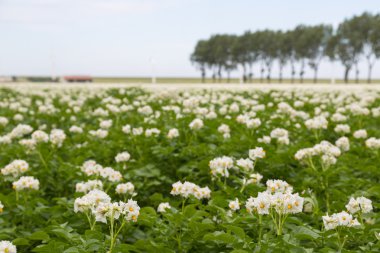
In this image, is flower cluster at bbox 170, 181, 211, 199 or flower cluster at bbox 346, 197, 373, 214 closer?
flower cluster at bbox 346, 197, 373, 214

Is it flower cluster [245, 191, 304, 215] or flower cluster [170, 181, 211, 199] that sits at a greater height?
flower cluster [245, 191, 304, 215]

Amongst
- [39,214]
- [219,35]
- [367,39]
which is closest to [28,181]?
[39,214]

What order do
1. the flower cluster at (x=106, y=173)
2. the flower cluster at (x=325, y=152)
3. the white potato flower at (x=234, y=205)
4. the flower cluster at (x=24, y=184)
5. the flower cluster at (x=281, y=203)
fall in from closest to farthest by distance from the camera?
the flower cluster at (x=281, y=203) < the white potato flower at (x=234, y=205) < the flower cluster at (x=24, y=184) < the flower cluster at (x=106, y=173) < the flower cluster at (x=325, y=152)

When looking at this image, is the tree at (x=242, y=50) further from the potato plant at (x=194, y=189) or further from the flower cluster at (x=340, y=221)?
the flower cluster at (x=340, y=221)

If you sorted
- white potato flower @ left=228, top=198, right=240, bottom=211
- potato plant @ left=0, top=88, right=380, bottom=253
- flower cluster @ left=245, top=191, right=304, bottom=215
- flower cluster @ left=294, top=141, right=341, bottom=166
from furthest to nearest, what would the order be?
1. flower cluster @ left=294, top=141, right=341, bottom=166
2. white potato flower @ left=228, top=198, right=240, bottom=211
3. potato plant @ left=0, top=88, right=380, bottom=253
4. flower cluster @ left=245, top=191, right=304, bottom=215

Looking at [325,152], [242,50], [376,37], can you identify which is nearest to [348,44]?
[376,37]

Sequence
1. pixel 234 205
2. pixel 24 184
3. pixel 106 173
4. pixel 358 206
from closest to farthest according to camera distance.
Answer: pixel 358 206
pixel 234 205
pixel 24 184
pixel 106 173

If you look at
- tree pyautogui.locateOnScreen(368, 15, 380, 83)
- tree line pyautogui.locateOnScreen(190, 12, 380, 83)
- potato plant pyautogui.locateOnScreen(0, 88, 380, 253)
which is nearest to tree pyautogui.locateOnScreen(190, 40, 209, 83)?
tree line pyautogui.locateOnScreen(190, 12, 380, 83)

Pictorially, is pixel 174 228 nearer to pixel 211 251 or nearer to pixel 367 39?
pixel 211 251

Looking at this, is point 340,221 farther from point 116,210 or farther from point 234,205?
point 116,210

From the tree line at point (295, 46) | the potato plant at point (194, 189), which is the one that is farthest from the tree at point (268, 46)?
the potato plant at point (194, 189)

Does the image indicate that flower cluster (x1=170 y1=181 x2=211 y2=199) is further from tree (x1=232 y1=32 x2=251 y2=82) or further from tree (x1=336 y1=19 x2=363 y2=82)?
tree (x1=232 y1=32 x2=251 y2=82)

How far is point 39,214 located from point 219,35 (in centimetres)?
11013

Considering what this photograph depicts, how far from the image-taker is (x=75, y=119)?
1111cm
